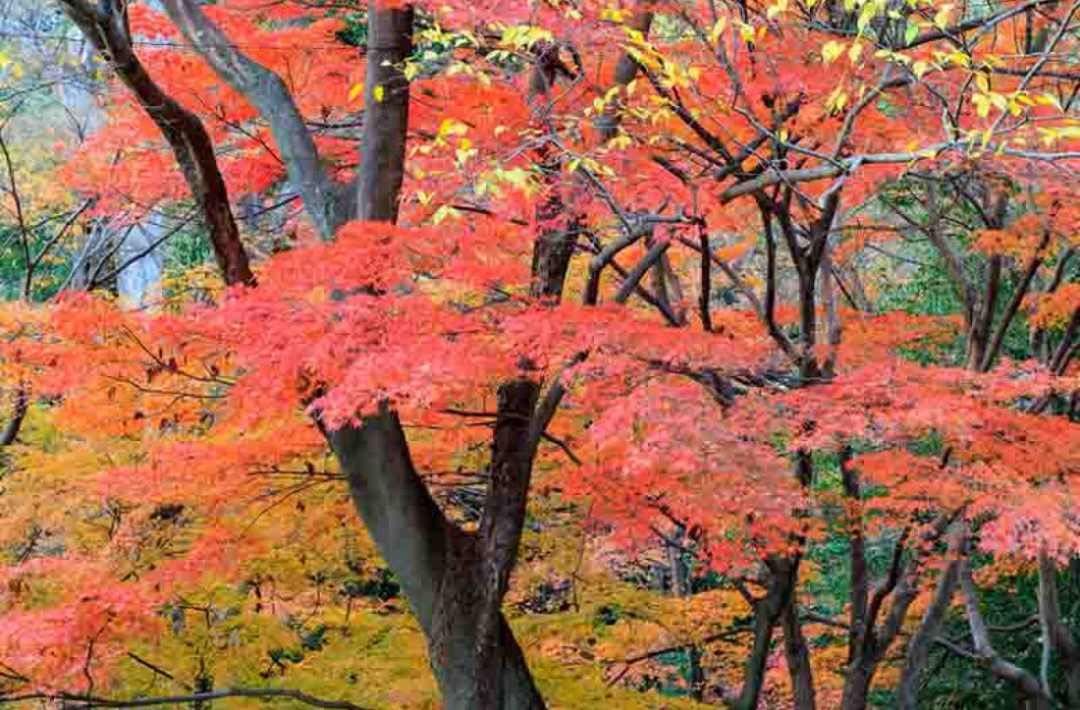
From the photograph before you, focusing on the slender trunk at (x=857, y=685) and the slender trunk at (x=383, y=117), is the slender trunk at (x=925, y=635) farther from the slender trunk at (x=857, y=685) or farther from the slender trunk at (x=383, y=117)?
the slender trunk at (x=383, y=117)

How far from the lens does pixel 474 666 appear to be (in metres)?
5.23

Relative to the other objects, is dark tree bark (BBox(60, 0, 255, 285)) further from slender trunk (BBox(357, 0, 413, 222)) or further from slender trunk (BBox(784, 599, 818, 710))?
slender trunk (BBox(784, 599, 818, 710))

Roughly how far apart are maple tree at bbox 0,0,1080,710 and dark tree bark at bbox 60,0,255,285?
0.06 feet

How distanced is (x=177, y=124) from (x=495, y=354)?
71.1 inches

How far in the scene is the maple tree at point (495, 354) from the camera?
14.1 ft

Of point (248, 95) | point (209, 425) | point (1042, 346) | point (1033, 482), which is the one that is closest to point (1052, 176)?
point (1033, 482)

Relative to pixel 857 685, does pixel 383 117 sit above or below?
above

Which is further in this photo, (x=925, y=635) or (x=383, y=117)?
(x=925, y=635)

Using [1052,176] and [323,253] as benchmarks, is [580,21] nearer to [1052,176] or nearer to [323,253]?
[323,253]

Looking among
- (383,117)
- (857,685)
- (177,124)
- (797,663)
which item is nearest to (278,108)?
(383,117)

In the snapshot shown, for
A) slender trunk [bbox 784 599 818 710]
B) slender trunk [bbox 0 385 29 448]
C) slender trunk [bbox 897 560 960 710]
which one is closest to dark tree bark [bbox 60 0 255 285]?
slender trunk [bbox 0 385 29 448]

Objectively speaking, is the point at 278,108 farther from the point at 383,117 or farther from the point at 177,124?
the point at 177,124

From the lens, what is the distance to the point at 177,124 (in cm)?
448

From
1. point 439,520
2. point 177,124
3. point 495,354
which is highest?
point 177,124
